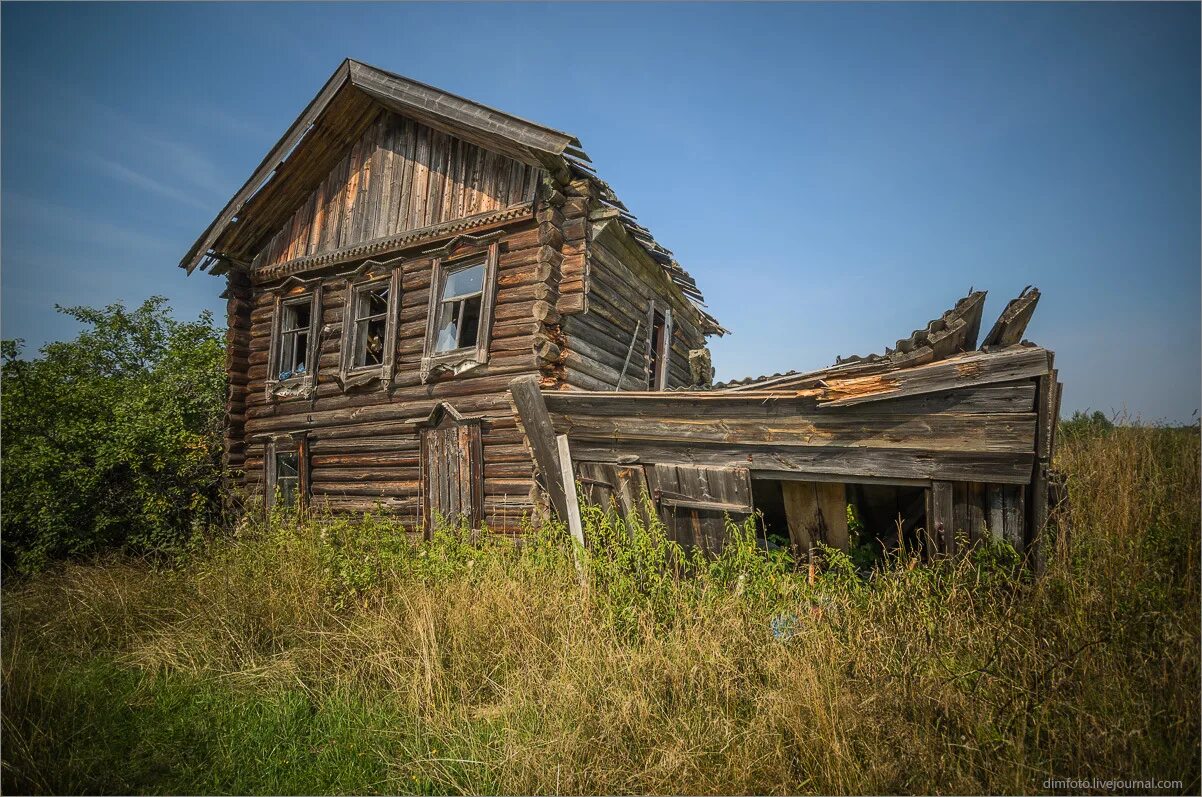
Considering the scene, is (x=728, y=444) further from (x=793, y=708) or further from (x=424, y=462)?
(x=424, y=462)

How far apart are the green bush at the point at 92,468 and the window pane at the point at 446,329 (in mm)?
5535

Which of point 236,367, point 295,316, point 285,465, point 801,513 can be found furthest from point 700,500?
point 236,367

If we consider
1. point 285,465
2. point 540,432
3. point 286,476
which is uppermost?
point 540,432

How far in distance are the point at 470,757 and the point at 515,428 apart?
17.5 ft

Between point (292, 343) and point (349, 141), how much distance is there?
4.32 m

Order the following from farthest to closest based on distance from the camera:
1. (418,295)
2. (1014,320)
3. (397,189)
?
(397,189) < (418,295) < (1014,320)

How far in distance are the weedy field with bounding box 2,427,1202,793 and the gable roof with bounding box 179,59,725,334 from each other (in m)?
5.63

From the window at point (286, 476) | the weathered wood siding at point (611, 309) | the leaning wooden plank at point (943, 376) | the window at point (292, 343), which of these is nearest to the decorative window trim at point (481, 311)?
the weathered wood siding at point (611, 309)

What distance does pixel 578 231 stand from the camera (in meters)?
8.54

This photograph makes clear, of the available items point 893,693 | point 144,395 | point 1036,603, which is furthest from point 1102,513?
point 144,395

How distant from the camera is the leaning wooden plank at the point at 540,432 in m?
5.82

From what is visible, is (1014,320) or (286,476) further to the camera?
(286,476)

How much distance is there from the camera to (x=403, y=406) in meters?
9.58

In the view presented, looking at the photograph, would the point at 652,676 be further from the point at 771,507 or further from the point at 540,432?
the point at 771,507
